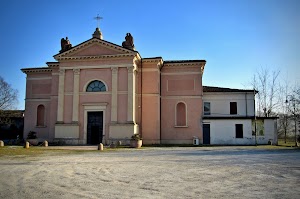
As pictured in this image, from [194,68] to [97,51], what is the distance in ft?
35.8

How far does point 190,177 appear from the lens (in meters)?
9.24

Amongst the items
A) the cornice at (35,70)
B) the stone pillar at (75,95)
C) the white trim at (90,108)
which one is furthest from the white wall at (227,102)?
the cornice at (35,70)

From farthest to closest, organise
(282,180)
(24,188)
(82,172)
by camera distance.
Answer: (82,172) < (282,180) < (24,188)

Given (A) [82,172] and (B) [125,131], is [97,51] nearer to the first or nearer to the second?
(B) [125,131]

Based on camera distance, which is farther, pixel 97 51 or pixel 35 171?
pixel 97 51

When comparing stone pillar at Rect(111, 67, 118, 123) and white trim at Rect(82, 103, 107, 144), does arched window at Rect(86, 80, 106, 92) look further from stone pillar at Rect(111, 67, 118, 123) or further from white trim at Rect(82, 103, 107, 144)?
white trim at Rect(82, 103, 107, 144)

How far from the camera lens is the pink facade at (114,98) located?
28.8 meters

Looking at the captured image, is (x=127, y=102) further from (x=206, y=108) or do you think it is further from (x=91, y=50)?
(x=206, y=108)

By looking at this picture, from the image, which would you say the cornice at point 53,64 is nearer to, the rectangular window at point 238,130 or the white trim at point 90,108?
the white trim at point 90,108

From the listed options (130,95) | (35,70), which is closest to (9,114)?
(35,70)

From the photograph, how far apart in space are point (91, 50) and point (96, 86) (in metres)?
3.87

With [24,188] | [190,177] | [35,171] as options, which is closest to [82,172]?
[35,171]

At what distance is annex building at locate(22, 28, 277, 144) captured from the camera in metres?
28.9

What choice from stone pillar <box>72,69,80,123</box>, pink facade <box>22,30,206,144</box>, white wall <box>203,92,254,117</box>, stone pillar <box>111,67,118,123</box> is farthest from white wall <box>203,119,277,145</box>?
stone pillar <box>72,69,80,123</box>
